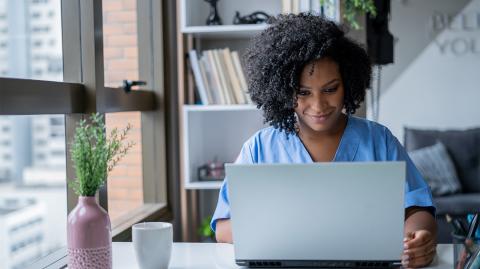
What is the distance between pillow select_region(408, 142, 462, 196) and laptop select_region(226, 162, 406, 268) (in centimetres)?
298

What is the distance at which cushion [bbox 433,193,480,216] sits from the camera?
376 centimetres

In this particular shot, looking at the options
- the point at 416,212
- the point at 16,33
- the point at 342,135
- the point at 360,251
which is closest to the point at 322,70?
the point at 342,135

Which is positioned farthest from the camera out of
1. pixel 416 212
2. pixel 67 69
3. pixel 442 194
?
pixel 442 194

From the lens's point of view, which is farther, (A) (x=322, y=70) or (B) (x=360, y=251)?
A: (A) (x=322, y=70)

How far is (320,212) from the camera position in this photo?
1065 mm

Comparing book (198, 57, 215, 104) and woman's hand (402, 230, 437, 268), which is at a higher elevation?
book (198, 57, 215, 104)

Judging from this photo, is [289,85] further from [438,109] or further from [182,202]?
[438,109]

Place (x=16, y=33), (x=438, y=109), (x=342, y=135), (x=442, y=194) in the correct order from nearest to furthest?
(x=342, y=135) → (x=16, y=33) → (x=442, y=194) → (x=438, y=109)

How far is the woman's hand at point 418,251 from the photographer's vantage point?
4.04 ft

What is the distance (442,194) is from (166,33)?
2243 millimetres

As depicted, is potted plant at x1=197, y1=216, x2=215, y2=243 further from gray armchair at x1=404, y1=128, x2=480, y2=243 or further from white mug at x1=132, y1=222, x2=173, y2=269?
gray armchair at x1=404, y1=128, x2=480, y2=243

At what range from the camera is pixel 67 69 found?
6.43ft

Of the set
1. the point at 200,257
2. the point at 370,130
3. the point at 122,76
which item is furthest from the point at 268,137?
the point at 122,76

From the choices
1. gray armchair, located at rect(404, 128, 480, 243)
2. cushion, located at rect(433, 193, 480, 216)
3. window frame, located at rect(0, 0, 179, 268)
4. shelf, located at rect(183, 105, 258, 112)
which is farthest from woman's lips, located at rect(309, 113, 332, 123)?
gray armchair, located at rect(404, 128, 480, 243)
